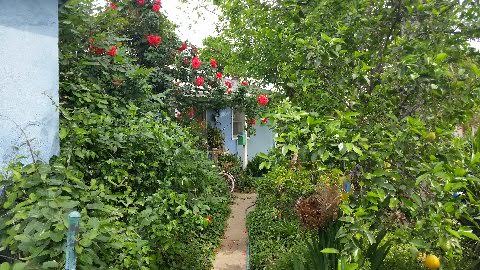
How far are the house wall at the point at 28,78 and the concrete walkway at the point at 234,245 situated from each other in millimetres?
3506

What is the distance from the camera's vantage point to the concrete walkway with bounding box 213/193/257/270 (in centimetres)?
675

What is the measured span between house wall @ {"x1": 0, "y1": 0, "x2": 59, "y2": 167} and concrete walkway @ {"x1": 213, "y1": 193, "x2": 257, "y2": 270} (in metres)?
3.51

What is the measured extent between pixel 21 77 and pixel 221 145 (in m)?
10.0

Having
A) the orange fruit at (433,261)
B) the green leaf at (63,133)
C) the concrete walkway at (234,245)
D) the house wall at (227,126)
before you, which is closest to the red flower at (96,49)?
the green leaf at (63,133)

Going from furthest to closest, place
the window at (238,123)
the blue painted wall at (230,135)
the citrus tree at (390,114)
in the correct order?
the window at (238,123)
the blue painted wall at (230,135)
the citrus tree at (390,114)

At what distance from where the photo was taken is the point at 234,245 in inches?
307

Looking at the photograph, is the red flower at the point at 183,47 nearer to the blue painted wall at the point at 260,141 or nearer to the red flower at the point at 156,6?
the red flower at the point at 156,6

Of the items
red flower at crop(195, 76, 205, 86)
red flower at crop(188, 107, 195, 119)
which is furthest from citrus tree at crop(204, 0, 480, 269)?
red flower at crop(188, 107, 195, 119)

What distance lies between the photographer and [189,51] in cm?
973

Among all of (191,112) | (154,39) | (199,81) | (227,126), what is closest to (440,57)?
(154,39)

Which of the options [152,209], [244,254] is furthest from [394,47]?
[244,254]

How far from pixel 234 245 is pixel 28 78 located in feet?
15.9

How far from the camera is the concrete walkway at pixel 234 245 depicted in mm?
6748

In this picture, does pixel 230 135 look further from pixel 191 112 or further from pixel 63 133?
pixel 63 133
